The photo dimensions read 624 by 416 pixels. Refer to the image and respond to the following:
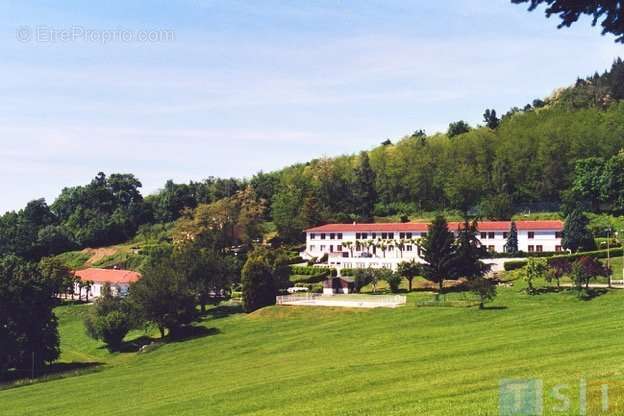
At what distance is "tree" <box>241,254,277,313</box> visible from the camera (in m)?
62.2

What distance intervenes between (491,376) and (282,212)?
80499 mm

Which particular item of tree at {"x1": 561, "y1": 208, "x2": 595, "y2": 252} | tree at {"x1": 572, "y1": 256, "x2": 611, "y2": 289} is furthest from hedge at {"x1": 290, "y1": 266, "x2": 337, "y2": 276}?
tree at {"x1": 572, "y1": 256, "x2": 611, "y2": 289}

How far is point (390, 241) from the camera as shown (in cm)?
8175

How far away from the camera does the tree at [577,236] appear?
7094 centimetres

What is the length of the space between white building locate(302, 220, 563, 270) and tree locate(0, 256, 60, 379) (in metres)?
35.1

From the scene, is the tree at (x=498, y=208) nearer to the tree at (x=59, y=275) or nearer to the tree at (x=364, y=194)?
the tree at (x=364, y=194)

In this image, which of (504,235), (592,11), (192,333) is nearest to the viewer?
(592,11)

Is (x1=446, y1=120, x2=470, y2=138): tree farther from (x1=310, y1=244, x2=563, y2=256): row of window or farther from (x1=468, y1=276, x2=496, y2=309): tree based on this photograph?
(x1=468, y1=276, x2=496, y2=309): tree

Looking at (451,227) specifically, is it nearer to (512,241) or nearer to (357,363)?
(512,241)

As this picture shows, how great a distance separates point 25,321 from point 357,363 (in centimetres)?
3383

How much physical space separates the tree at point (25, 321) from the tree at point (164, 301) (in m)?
7.32

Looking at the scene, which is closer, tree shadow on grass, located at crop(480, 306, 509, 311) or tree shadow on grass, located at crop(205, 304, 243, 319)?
tree shadow on grass, located at crop(480, 306, 509, 311)

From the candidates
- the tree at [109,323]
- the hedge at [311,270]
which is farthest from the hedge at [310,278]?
the tree at [109,323]

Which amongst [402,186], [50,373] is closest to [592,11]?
[50,373]
